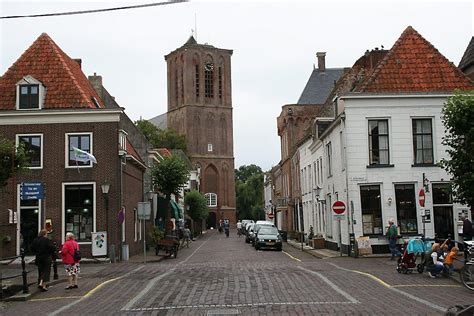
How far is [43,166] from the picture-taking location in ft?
95.3

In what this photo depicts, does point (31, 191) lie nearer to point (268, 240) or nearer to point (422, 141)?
point (268, 240)

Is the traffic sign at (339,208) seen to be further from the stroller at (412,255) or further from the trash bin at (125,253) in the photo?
the trash bin at (125,253)

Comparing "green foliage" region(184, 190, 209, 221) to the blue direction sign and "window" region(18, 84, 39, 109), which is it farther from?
the blue direction sign

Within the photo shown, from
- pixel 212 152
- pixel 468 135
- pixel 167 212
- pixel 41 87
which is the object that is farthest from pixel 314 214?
pixel 212 152

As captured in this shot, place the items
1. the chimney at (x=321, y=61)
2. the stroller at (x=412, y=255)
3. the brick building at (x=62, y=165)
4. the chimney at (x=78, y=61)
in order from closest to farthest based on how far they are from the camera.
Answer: the stroller at (x=412, y=255), the brick building at (x=62, y=165), the chimney at (x=78, y=61), the chimney at (x=321, y=61)

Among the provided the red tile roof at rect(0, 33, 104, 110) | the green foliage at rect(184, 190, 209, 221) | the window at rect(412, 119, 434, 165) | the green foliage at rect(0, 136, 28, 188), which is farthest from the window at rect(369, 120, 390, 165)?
the green foliage at rect(184, 190, 209, 221)

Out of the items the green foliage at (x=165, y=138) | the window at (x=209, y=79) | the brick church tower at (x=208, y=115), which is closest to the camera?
the green foliage at (x=165, y=138)

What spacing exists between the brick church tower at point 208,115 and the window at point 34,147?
7363 cm

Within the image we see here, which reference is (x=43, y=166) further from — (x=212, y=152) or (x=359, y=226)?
(x=212, y=152)

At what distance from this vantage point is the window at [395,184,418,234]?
1097 inches

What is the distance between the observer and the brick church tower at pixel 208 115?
10450 cm

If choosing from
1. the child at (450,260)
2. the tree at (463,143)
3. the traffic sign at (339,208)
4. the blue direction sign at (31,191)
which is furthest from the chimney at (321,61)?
the child at (450,260)

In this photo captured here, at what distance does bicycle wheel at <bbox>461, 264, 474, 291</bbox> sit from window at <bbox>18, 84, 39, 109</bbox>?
2102 centimetres

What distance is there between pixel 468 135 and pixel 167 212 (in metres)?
25.8
